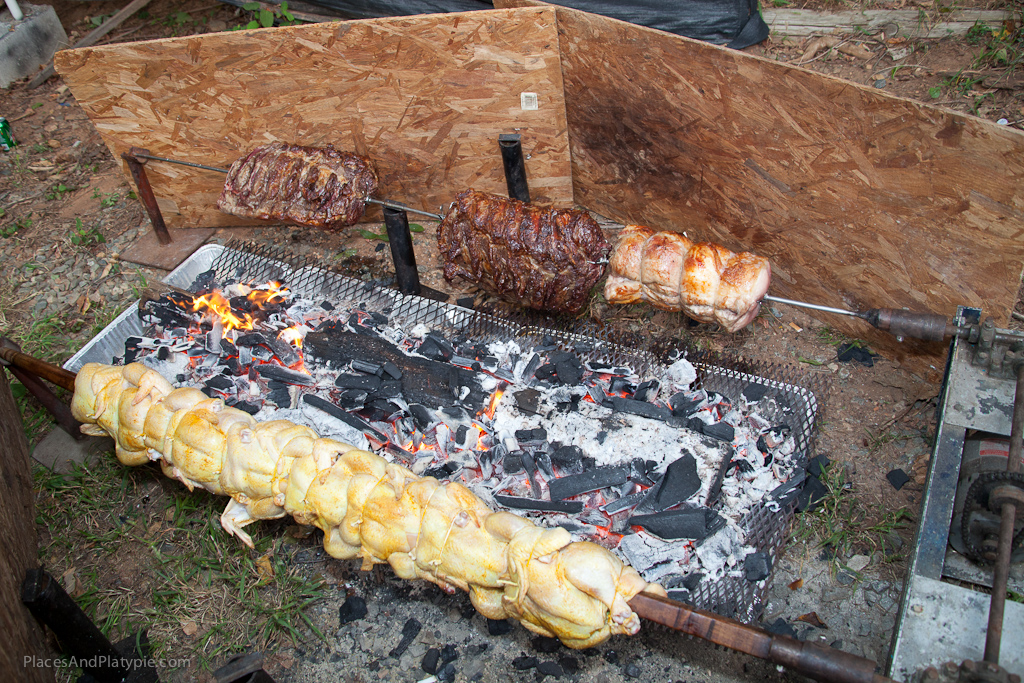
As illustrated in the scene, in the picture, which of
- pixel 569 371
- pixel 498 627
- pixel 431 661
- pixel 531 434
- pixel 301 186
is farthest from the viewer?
pixel 301 186

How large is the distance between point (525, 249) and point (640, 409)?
4.20ft

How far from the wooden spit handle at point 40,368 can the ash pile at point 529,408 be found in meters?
0.80

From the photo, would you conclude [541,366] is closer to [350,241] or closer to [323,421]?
[323,421]

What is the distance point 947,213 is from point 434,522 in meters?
3.34

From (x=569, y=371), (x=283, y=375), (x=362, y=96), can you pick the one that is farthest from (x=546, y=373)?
(x=362, y=96)

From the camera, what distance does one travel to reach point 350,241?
6016 mm

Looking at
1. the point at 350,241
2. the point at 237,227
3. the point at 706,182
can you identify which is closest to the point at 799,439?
the point at 706,182

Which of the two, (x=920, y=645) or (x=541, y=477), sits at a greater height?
(x=920, y=645)

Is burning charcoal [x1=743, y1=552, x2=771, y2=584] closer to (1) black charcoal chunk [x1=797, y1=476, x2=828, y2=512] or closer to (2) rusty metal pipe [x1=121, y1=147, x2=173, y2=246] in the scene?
(1) black charcoal chunk [x1=797, y1=476, x2=828, y2=512]

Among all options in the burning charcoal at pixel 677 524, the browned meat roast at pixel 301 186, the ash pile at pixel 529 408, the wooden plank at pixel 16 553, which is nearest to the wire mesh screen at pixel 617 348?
the ash pile at pixel 529 408

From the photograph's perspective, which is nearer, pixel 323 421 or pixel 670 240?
pixel 670 240

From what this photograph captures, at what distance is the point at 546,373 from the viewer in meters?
4.57

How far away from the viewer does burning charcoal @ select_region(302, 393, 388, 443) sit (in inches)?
172

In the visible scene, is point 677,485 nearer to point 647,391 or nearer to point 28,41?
point 647,391
